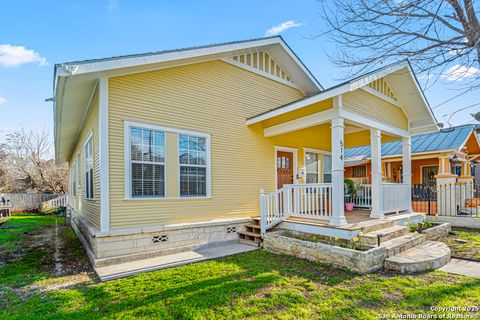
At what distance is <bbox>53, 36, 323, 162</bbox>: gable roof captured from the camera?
5227mm

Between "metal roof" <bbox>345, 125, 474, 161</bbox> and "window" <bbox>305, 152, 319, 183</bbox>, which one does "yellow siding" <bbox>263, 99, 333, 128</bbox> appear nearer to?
"window" <bbox>305, 152, 319, 183</bbox>

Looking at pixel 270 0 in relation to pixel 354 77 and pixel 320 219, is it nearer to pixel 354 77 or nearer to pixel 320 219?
pixel 354 77

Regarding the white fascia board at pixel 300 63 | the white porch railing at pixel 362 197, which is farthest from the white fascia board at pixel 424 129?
the white fascia board at pixel 300 63

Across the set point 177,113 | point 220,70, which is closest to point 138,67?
point 177,113

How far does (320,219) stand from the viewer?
671 cm

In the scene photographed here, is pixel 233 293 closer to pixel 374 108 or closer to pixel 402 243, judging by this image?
pixel 402 243

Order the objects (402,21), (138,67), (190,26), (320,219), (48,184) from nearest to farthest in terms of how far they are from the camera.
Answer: (402,21), (138,67), (320,219), (190,26), (48,184)

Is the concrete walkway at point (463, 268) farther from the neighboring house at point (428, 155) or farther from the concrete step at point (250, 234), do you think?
the neighboring house at point (428, 155)

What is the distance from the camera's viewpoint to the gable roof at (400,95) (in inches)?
237

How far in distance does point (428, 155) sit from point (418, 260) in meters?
10.2

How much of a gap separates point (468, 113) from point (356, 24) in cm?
307

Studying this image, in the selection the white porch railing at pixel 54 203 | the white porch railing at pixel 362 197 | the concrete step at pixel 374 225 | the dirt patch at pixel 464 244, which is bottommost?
the white porch railing at pixel 54 203

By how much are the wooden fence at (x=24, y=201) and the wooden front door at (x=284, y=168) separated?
Answer: 1964 centimetres

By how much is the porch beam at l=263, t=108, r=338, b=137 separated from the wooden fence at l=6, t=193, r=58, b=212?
65.3 feet
